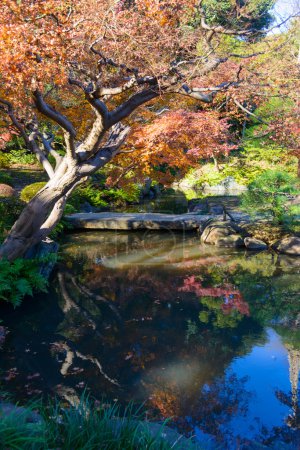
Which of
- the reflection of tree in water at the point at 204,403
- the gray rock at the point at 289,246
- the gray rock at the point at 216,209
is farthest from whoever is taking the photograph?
the gray rock at the point at 216,209

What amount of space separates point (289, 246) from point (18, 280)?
7404mm

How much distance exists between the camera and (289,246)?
11.3 m

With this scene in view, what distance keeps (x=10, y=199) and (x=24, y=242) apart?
5.02 meters

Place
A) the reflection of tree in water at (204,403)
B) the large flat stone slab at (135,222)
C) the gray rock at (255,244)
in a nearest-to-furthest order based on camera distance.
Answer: the reflection of tree in water at (204,403) → the gray rock at (255,244) → the large flat stone slab at (135,222)

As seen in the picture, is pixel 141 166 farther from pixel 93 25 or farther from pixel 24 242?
pixel 93 25

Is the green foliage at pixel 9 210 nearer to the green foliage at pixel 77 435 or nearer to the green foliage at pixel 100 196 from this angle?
the green foliage at pixel 100 196

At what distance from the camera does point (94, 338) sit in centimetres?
603

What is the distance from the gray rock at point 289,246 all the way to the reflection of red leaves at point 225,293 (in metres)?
3.41

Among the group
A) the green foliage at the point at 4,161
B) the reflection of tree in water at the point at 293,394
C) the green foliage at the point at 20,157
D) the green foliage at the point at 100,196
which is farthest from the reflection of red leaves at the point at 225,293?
the green foliage at the point at 20,157

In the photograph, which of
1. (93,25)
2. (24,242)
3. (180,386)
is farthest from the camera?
(24,242)

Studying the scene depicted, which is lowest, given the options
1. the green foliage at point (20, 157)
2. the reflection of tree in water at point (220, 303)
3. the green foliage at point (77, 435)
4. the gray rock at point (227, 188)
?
the green foliage at point (77, 435)

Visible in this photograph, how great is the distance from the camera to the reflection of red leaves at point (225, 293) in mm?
7343

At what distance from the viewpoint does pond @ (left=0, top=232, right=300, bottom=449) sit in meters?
4.38

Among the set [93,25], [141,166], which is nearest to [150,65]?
[93,25]
